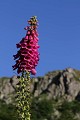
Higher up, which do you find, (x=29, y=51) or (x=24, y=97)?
(x=29, y=51)

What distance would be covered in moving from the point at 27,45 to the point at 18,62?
3.37 feet

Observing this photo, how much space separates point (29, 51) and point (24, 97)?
2.25 metres

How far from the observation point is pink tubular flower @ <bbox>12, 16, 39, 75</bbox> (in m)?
22.4

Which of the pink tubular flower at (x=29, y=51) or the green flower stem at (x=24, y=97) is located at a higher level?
the pink tubular flower at (x=29, y=51)

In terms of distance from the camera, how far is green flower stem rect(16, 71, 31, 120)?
72.7 ft

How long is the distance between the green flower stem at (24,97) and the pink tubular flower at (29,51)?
15.4 inches

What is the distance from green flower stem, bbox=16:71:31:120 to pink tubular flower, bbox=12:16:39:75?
1.28ft

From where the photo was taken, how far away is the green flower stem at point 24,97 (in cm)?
2217

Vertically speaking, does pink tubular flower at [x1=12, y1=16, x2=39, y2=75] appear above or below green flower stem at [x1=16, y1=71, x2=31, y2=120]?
above

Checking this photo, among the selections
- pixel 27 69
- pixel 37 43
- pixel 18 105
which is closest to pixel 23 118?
pixel 18 105

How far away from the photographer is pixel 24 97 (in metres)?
22.6

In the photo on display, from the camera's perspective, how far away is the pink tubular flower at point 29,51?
22438 millimetres

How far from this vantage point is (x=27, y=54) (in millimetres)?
22578

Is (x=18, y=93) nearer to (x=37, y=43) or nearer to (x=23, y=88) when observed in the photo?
(x=23, y=88)
